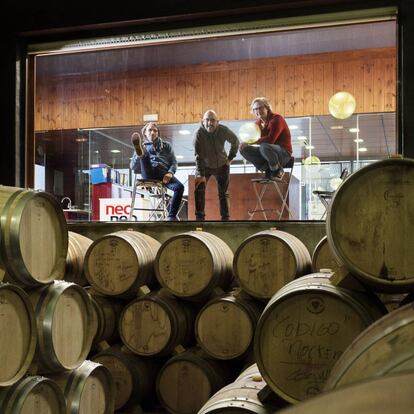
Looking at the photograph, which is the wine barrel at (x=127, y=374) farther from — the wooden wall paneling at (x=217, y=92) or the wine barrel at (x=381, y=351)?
the wooden wall paneling at (x=217, y=92)

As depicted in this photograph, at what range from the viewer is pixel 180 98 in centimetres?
848

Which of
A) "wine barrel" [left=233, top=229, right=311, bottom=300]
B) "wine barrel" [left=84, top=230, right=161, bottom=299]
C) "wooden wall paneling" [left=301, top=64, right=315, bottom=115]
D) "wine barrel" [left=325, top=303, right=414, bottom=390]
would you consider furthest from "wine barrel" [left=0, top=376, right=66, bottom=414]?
"wooden wall paneling" [left=301, top=64, right=315, bottom=115]

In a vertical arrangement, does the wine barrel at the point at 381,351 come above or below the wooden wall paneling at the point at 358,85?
below

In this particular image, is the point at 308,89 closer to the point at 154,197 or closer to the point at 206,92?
the point at 206,92

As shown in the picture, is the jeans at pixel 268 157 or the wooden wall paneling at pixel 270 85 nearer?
the jeans at pixel 268 157

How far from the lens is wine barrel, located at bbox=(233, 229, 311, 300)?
4.53 m

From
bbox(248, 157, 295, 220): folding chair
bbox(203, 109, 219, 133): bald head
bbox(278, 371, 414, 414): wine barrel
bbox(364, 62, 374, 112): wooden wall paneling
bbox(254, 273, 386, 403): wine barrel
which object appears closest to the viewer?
bbox(278, 371, 414, 414): wine barrel

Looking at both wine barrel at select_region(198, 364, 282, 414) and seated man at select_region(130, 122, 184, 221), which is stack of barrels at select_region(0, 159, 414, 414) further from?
seated man at select_region(130, 122, 184, 221)

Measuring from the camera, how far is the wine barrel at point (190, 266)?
4.78m

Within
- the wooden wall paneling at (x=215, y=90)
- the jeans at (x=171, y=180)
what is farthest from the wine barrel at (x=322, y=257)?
the wooden wall paneling at (x=215, y=90)

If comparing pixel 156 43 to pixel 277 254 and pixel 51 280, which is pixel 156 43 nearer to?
pixel 277 254

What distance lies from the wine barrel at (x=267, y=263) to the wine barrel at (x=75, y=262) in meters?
1.66

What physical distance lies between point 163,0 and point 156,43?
502mm

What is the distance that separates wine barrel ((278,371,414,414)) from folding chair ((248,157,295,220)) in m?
6.01
